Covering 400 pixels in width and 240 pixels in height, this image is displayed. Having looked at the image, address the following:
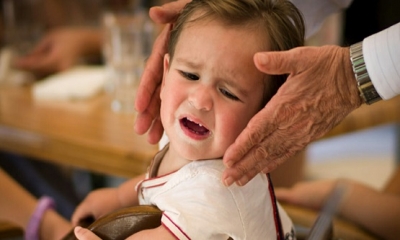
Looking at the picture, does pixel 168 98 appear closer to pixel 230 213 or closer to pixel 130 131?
pixel 230 213

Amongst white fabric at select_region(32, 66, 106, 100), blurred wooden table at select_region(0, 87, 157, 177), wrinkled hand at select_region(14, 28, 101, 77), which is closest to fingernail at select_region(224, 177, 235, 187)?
blurred wooden table at select_region(0, 87, 157, 177)

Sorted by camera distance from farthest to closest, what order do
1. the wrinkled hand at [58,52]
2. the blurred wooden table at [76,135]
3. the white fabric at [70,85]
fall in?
A: the wrinkled hand at [58,52] → the white fabric at [70,85] → the blurred wooden table at [76,135]

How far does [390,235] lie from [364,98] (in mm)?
364

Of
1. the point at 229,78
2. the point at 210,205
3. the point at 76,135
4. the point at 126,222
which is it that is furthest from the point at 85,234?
the point at 76,135

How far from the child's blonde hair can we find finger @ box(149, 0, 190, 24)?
141 millimetres

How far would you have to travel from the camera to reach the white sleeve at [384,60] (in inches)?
31.6

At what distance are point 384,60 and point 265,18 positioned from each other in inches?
6.7

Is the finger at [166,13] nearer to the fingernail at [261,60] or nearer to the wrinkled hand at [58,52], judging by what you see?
the fingernail at [261,60]

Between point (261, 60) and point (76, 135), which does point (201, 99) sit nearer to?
point (261, 60)

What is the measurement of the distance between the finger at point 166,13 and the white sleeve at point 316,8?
20cm

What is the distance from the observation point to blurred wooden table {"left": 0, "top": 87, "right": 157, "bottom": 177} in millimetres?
1359

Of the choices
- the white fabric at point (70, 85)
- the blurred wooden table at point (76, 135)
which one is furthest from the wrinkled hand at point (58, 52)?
the blurred wooden table at point (76, 135)

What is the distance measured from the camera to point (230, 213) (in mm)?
769

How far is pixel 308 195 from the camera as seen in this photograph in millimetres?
1173
